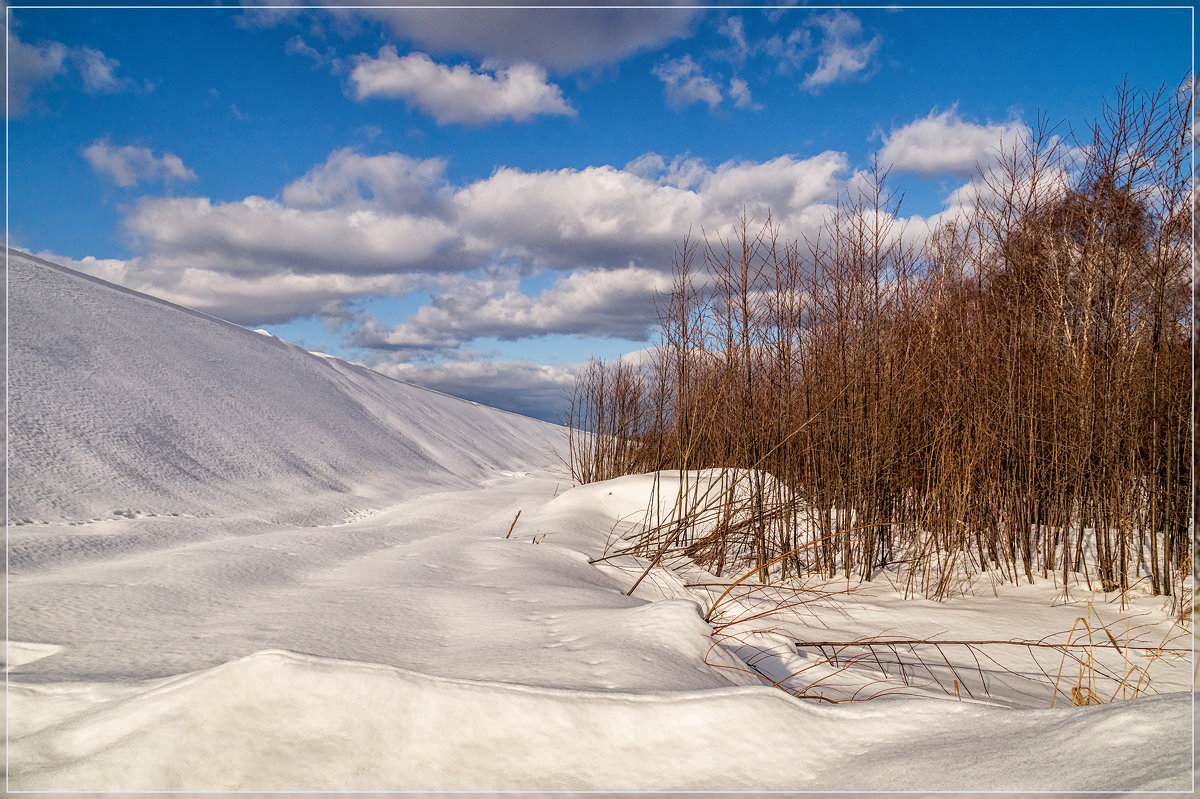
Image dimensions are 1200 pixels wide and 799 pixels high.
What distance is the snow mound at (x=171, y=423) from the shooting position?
380 cm

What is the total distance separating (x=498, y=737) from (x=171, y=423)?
4.94 metres

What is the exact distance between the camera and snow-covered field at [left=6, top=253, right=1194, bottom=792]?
1.10 meters

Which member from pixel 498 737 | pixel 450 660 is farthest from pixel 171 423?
pixel 498 737

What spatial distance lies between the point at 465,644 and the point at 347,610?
49 centimetres

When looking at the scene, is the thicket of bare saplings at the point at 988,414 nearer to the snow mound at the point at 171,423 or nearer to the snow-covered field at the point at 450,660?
the snow-covered field at the point at 450,660

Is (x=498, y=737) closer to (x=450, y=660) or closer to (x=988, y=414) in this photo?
(x=450, y=660)

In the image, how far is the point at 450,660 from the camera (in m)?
1.50

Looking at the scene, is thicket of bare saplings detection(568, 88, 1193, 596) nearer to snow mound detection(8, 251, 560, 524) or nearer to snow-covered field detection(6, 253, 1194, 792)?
snow-covered field detection(6, 253, 1194, 792)

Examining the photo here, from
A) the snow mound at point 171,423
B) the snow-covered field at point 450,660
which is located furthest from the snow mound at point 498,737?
the snow mound at point 171,423


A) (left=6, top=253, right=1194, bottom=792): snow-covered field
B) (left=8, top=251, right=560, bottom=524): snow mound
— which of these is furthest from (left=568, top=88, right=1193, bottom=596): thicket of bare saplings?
(left=8, top=251, right=560, bottom=524): snow mound

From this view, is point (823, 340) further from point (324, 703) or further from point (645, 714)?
point (324, 703)

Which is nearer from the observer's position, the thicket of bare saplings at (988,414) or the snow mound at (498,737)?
the snow mound at (498,737)

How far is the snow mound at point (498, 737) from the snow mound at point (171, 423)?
277cm

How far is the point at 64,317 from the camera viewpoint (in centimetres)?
539
